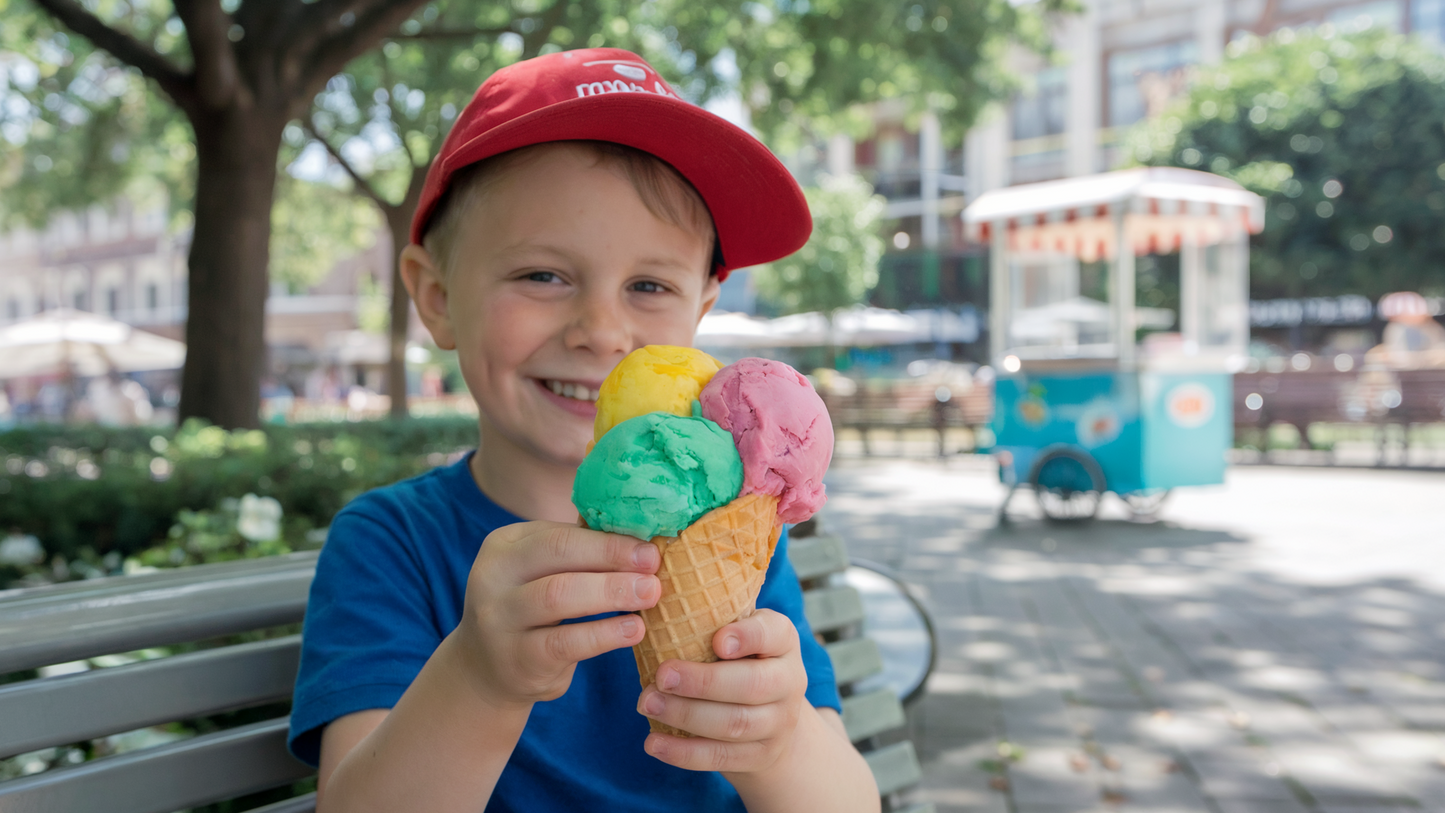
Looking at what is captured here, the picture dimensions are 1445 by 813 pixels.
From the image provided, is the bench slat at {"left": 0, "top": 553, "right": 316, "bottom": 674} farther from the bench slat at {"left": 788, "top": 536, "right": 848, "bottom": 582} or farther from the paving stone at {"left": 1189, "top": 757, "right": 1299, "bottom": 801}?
the paving stone at {"left": 1189, "top": 757, "right": 1299, "bottom": 801}

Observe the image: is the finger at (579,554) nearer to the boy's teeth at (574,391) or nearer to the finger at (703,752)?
the finger at (703,752)

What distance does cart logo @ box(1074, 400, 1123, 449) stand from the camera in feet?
27.0

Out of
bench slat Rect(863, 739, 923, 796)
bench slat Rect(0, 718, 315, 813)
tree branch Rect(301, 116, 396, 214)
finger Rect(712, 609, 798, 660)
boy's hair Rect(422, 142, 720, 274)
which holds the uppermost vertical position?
tree branch Rect(301, 116, 396, 214)

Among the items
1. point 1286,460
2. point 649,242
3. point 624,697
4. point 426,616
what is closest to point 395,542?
point 426,616

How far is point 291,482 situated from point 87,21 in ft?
12.7

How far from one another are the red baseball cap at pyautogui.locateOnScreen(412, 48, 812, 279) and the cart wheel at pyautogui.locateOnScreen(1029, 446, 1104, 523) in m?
7.49

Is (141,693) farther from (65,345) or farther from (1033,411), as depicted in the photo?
(65,345)

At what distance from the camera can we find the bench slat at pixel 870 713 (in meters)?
1.93

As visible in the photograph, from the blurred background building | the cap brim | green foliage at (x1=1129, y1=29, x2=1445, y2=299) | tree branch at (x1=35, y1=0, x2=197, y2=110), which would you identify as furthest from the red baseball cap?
the blurred background building

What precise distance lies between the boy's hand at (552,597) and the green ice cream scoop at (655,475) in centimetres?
2

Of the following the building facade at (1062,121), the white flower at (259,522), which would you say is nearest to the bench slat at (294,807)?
the white flower at (259,522)

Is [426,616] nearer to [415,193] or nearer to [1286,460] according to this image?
[415,193]

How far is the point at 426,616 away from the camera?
50.4 inches

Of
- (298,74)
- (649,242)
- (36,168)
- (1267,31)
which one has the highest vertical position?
(1267,31)
